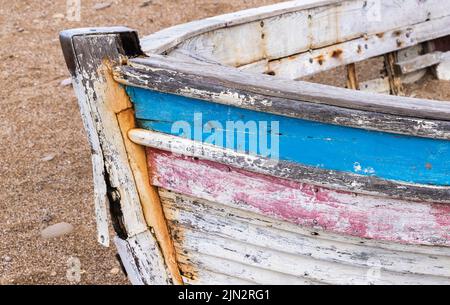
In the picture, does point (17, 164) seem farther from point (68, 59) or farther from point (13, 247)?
point (68, 59)

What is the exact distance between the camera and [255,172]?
6.82 feet

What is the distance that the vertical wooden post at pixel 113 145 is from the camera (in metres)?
2.09

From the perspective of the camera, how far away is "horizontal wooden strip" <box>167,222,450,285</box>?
86.5 inches

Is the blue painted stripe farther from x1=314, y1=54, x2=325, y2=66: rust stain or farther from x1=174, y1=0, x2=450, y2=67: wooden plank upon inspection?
x1=314, y1=54, x2=325, y2=66: rust stain

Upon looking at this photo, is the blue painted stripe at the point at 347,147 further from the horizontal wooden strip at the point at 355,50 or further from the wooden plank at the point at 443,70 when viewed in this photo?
the wooden plank at the point at 443,70

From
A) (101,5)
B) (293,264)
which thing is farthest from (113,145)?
(101,5)

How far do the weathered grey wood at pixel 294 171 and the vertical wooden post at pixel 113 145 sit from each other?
0.32 ft

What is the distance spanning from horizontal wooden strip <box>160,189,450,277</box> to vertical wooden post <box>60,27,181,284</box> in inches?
5.3

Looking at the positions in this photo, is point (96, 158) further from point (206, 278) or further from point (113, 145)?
point (206, 278)

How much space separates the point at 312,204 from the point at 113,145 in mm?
658

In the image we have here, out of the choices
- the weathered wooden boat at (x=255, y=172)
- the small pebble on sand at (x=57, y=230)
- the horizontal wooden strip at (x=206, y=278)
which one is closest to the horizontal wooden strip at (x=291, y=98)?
the weathered wooden boat at (x=255, y=172)

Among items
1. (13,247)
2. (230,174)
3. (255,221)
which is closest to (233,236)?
(255,221)

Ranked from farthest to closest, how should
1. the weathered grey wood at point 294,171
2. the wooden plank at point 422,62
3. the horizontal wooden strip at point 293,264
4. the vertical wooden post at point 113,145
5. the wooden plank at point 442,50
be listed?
1. the wooden plank at point 442,50
2. the wooden plank at point 422,62
3. the horizontal wooden strip at point 293,264
4. the vertical wooden post at point 113,145
5. the weathered grey wood at point 294,171

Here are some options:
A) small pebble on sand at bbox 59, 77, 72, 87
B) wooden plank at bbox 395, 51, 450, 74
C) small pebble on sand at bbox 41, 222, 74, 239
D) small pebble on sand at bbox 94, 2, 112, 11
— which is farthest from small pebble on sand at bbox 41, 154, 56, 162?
small pebble on sand at bbox 94, 2, 112, 11
